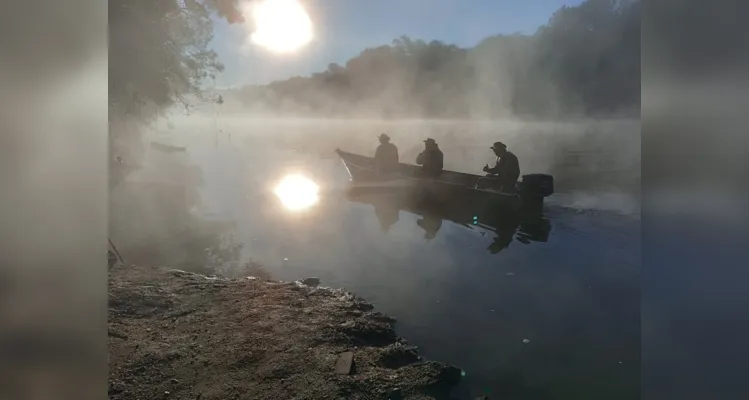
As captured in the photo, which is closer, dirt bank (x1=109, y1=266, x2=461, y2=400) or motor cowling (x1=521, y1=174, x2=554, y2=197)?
dirt bank (x1=109, y1=266, x2=461, y2=400)

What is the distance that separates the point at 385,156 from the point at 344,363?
735 millimetres

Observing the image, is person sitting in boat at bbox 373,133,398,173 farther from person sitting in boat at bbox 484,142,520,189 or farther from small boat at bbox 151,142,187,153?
small boat at bbox 151,142,187,153

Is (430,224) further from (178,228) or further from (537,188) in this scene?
(178,228)

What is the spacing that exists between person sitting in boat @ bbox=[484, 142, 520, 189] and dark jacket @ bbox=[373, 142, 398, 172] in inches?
13.2

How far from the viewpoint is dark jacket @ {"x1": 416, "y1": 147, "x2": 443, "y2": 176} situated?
73.4 inches

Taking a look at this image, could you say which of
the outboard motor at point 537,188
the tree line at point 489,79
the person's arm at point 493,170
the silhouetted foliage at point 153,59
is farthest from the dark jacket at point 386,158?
the silhouetted foliage at point 153,59

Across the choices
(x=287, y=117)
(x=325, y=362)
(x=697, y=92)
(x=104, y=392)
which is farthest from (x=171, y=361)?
(x=697, y=92)

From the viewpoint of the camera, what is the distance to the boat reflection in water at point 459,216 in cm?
182

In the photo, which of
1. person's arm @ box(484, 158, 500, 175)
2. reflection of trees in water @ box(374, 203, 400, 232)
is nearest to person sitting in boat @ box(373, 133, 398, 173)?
reflection of trees in water @ box(374, 203, 400, 232)

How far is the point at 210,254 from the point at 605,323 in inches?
53.9

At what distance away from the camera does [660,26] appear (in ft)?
5.08

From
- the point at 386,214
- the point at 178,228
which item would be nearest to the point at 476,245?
the point at 386,214

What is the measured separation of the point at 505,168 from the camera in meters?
1.86

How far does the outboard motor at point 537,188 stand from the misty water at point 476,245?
0.10 feet
